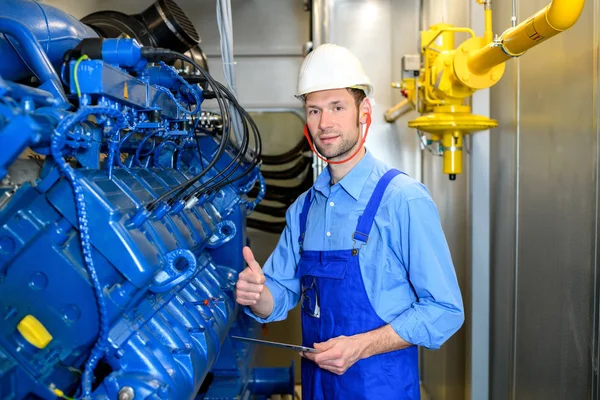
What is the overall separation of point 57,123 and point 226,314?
121cm

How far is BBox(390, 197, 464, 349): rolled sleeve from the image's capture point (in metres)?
1.53

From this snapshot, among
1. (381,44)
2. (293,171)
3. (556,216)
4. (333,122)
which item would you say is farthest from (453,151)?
(293,171)

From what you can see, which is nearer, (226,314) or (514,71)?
(226,314)

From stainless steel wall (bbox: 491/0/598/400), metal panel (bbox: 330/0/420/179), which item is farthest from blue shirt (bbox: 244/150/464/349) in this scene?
metal panel (bbox: 330/0/420/179)

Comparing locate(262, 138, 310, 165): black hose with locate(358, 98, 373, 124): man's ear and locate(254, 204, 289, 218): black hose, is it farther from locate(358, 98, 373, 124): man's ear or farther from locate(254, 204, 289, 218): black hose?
locate(358, 98, 373, 124): man's ear

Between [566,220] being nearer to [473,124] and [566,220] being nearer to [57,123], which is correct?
[473,124]

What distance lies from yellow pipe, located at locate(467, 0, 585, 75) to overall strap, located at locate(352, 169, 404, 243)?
0.68 metres

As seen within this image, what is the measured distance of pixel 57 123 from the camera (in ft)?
4.08

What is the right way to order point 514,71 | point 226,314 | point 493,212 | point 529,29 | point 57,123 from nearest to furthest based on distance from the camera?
1. point 57,123
2. point 529,29
3. point 226,314
4. point 514,71
5. point 493,212

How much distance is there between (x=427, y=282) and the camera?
1.55 metres

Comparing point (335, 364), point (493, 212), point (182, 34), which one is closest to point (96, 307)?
point (335, 364)

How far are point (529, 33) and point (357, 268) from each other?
0.95 m

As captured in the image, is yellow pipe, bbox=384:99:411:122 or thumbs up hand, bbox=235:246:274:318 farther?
yellow pipe, bbox=384:99:411:122

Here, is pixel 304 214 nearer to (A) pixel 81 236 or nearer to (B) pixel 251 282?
(B) pixel 251 282
